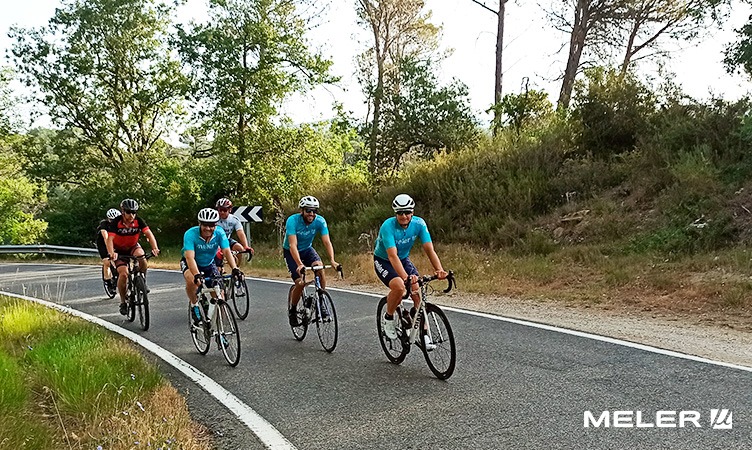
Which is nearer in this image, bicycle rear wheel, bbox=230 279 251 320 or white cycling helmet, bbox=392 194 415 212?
white cycling helmet, bbox=392 194 415 212

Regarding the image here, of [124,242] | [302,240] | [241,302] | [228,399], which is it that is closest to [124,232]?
[124,242]

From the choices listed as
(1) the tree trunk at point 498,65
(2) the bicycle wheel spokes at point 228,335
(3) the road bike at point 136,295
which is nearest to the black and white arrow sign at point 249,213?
(3) the road bike at point 136,295

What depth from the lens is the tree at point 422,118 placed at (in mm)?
26172

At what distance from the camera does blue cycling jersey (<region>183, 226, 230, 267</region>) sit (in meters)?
8.03

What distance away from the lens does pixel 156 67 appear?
111 feet

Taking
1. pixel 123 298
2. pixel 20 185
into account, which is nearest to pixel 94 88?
pixel 20 185

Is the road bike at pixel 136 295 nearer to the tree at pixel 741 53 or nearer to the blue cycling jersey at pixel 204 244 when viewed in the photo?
the blue cycling jersey at pixel 204 244

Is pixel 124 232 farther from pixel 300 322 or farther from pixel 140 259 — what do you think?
pixel 300 322

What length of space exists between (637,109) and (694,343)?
1328 centimetres

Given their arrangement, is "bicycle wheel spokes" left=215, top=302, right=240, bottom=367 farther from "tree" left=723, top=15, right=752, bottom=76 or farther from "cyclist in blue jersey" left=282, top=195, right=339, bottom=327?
"tree" left=723, top=15, right=752, bottom=76

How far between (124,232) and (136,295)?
49.0 inches

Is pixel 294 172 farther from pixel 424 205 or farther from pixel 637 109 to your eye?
pixel 637 109

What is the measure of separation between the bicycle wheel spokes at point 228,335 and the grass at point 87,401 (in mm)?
964

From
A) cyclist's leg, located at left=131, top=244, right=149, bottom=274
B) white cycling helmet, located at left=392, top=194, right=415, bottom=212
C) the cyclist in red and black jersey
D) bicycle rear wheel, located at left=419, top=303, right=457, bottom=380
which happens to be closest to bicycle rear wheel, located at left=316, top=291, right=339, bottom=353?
bicycle rear wheel, located at left=419, top=303, right=457, bottom=380
